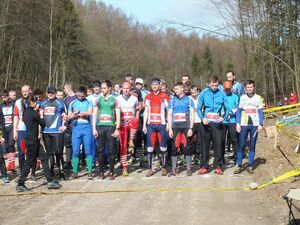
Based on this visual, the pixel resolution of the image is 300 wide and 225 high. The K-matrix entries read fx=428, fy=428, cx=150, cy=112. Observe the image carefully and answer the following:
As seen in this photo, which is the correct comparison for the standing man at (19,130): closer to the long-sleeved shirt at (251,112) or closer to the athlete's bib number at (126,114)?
the athlete's bib number at (126,114)

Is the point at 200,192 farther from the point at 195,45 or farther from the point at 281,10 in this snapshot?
the point at 195,45

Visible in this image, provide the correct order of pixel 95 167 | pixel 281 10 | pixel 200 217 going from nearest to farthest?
pixel 200 217 → pixel 95 167 → pixel 281 10

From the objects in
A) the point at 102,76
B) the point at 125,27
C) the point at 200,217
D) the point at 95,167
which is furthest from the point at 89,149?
the point at 125,27

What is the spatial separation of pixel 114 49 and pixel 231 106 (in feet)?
174

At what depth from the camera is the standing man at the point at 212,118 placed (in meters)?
9.84

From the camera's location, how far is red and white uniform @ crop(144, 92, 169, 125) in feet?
32.1

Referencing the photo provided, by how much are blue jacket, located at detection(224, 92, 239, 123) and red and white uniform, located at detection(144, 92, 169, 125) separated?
1.63 metres

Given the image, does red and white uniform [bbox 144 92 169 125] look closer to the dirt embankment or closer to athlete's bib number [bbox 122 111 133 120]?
athlete's bib number [bbox 122 111 133 120]

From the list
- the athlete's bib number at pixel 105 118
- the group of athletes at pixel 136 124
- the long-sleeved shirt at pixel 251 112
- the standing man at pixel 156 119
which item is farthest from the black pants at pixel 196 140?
the athlete's bib number at pixel 105 118

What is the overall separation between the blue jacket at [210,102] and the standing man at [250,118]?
44 centimetres

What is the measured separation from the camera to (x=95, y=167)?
11070 mm

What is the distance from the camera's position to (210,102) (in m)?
9.84

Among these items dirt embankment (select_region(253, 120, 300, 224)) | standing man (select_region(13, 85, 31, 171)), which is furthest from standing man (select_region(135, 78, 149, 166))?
standing man (select_region(13, 85, 31, 171))

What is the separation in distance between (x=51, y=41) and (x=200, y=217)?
38349mm
